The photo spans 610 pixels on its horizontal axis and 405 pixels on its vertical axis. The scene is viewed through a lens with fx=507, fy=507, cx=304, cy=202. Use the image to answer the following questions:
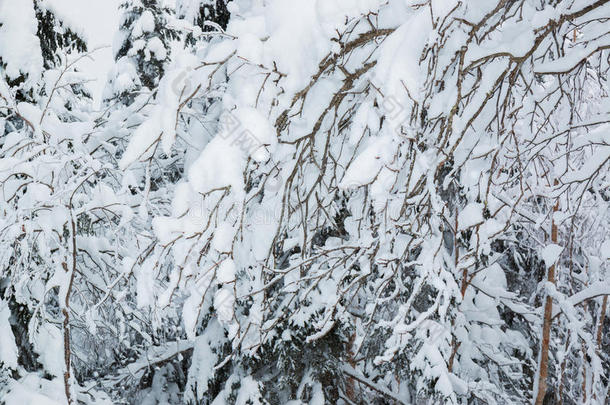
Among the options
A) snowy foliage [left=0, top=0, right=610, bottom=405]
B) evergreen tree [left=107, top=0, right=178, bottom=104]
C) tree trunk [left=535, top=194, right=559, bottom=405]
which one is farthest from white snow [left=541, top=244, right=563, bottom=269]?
evergreen tree [left=107, top=0, right=178, bottom=104]

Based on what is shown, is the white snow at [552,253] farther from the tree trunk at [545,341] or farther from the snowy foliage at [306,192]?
the tree trunk at [545,341]

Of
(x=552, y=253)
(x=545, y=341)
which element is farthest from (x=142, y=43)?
(x=545, y=341)

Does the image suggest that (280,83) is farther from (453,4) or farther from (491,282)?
(491,282)

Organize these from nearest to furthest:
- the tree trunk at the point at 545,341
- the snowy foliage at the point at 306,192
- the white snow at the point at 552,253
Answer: the snowy foliage at the point at 306,192, the white snow at the point at 552,253, the tree trunk at the point at 545,341

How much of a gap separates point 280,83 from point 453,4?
61 cm

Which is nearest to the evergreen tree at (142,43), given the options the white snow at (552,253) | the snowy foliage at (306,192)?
the snowy foliage at (306,192)

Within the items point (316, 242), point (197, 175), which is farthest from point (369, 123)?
point (316, 242)

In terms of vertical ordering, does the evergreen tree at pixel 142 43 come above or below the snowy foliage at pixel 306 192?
above

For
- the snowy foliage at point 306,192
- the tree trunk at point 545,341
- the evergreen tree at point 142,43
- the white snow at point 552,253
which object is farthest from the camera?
the evergreen tree at point 142,43

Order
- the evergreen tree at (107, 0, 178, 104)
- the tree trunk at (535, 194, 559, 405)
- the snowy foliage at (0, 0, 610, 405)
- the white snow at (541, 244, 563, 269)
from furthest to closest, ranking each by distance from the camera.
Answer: the evergreen tree at (107, 0, 178, 104) → the tree trunk at (535, 194, 559, 405) → the white snow at (541, 244, 563, 269) → the snowy foliage at (0, 0, 610, 405)

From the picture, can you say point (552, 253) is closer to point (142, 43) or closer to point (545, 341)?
point (545, 341)

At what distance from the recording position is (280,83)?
5.75 feet

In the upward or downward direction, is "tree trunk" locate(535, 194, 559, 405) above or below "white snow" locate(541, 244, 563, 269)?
below

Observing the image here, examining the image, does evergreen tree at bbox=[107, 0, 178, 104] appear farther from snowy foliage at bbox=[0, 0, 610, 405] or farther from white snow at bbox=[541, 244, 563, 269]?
white snow at bbox=[541, 244, 563, 269]
